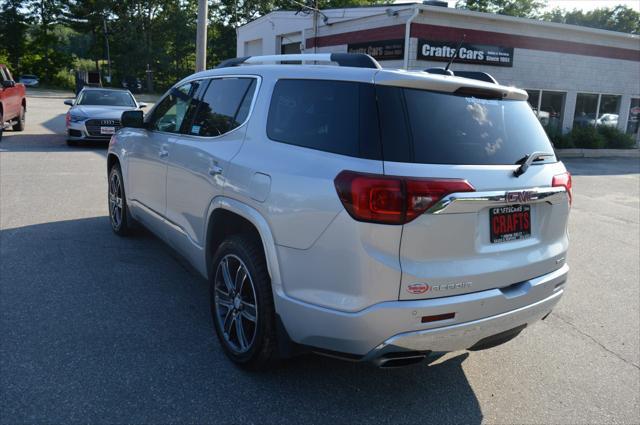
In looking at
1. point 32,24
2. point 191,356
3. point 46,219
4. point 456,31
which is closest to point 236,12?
point 32,24

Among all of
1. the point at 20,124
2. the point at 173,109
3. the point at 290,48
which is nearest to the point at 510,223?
the point at 173,109

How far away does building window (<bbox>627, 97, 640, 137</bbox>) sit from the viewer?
899 inches

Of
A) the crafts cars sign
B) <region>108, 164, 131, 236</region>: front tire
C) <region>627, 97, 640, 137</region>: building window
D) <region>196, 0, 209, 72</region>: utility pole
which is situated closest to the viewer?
<region>108, 164, 131, 236</region>: front tire

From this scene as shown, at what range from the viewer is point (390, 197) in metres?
2.53

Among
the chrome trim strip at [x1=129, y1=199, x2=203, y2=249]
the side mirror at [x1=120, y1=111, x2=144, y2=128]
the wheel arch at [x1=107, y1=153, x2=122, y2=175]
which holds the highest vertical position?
the side mirror at [x1=120, y1=111, x2=144, y2=128]

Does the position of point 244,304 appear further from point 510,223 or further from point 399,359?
point 510,223

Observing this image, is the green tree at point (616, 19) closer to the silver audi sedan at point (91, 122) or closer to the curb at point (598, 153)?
the curb at point (598, 153)

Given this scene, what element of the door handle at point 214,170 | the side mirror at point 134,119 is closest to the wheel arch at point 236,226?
the door handle at point 214,170

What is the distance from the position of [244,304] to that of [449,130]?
1.62 meters

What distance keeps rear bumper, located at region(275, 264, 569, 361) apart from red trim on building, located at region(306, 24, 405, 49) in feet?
52.2

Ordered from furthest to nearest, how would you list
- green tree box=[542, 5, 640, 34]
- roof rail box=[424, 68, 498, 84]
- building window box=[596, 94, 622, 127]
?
green tree box=[542, 5, 640, 34]
building window box=[596, 94, 622, 127]
roof rail box=[424, 68, 498, 84]

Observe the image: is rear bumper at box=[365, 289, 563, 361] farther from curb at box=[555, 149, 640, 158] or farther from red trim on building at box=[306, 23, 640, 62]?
curb at box=[555, 149, 640, 158]

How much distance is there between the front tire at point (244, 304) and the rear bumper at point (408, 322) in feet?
0.65

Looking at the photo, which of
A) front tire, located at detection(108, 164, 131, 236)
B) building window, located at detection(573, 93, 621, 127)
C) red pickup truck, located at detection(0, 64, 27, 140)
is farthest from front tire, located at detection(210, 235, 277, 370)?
building window, located at detection(573, 93, 621, 127)
